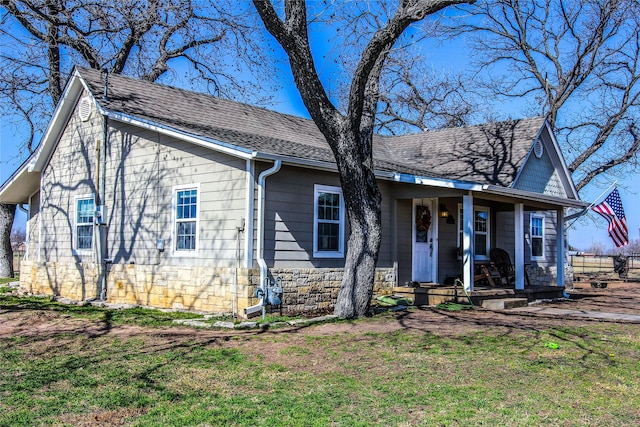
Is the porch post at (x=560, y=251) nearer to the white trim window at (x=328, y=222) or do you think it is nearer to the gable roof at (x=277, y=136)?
the gable roof at (x=277, y=136)

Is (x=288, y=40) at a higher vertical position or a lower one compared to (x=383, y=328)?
higher

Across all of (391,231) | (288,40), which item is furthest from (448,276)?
(288,40)

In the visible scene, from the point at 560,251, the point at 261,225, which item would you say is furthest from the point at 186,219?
the point at 560,251

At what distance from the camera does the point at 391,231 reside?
14477mm

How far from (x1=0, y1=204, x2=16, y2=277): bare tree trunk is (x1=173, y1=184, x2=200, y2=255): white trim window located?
13427 mm

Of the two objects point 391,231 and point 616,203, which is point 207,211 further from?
point 616,203

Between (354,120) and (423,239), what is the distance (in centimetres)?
546

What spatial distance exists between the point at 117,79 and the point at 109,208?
3066mm

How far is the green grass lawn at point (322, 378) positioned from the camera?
18.0 feet

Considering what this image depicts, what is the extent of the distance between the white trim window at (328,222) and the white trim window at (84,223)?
537 cm

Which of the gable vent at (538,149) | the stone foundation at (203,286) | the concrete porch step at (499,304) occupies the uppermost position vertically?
the gable vent at (538,149)

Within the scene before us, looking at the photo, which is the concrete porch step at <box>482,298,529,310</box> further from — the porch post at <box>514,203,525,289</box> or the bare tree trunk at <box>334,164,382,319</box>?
the bare tree trunk at <box>334,164,382,319</box>

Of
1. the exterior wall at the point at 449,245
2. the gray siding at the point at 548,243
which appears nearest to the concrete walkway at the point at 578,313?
the exterior wall at the point at 449,245

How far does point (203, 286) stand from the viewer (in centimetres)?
1194
